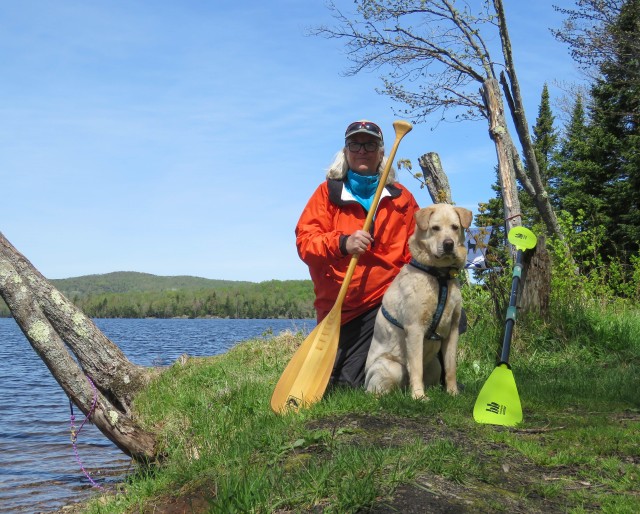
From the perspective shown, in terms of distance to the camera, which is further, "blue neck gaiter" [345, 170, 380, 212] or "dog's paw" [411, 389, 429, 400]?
"blue neck gaiter" [345, 170, 380, 212]

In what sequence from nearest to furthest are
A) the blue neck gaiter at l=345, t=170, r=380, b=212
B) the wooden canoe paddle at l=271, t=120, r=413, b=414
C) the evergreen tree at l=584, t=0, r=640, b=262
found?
the wooden canoe paddle at l=271, t=120, r=413, b=414
the blue neck gaiter at l=345, t=170, r=380, b=212
the evergreen tree at l=584, t=0, r=640, b=262

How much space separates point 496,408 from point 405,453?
4.17 ft

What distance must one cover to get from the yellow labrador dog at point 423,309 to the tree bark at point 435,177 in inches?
231

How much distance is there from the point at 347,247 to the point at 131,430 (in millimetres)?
3410

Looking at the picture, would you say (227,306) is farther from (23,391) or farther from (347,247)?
(347,247)

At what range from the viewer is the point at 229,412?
6.24 m

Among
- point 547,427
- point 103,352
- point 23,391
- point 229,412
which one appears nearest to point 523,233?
point 547,427

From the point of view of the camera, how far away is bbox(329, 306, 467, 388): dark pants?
6.16 m

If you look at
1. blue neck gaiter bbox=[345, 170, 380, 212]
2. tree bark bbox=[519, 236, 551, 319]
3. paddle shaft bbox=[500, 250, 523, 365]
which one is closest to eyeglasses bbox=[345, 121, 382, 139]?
blue neck gaiter bbox=[345, 170, 380, 212]

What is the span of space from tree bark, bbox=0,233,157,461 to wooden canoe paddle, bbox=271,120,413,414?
218cm

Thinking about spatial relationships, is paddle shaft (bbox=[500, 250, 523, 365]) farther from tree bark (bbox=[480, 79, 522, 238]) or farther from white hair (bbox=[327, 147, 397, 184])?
tree bark (bbox=[480, 79, 522, 238])

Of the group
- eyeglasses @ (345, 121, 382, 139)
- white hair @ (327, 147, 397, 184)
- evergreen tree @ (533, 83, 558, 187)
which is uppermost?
evergreen tree @ (533, 83, 558, 187)

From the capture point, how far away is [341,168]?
604 centimetres

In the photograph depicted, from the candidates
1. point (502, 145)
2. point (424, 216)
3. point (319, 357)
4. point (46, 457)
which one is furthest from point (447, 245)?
point (502, 145)
